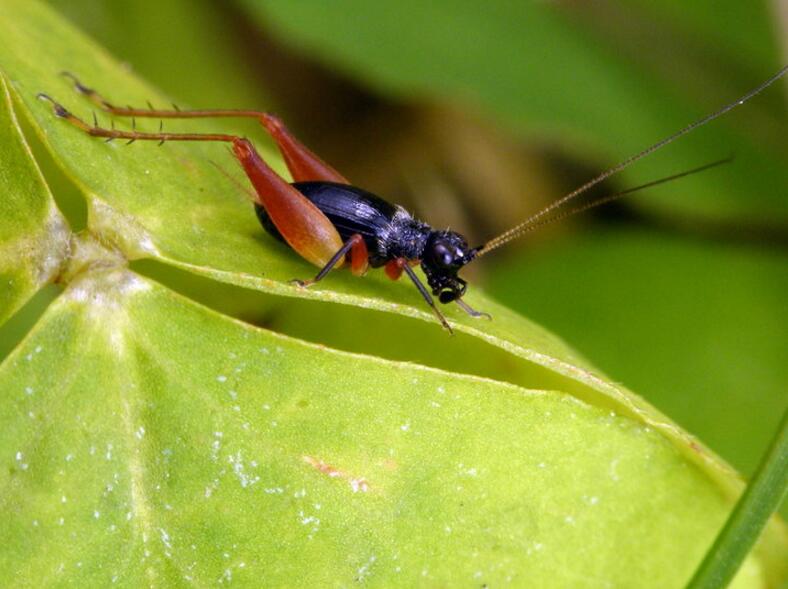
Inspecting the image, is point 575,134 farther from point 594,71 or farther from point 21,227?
point 21,227

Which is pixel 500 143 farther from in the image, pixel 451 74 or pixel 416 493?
pixel 416 493

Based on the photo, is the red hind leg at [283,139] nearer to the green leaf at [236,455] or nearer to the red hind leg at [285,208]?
the red hind leg at [285,208]

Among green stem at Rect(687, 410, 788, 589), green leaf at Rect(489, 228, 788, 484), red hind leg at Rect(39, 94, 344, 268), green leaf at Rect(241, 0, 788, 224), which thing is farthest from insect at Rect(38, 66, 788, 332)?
green leaf at Rect(241, 0, 788, 224)

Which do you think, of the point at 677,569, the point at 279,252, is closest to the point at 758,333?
the point at 677,569

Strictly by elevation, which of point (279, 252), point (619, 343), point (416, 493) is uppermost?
point (279, 252)

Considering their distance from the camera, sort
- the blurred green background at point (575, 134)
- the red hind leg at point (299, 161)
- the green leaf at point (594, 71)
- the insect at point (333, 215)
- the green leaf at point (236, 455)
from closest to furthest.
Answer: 1. the green leaf at point (236, 455)
2. the insect at point (333, 215)
3. the red hind leg at point (299, 161)
4. the blurred green background at point (575, 134)
5. the green leaf at point (594, 71)

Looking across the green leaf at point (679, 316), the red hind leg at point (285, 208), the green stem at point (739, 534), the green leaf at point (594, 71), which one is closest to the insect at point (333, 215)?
the red hind leg at point (285, 208)
